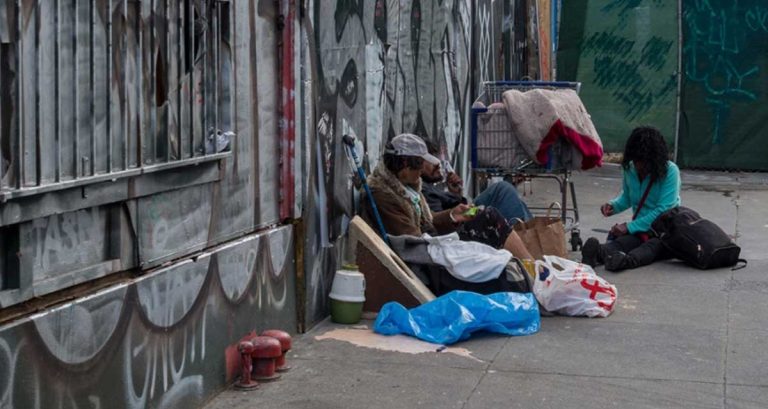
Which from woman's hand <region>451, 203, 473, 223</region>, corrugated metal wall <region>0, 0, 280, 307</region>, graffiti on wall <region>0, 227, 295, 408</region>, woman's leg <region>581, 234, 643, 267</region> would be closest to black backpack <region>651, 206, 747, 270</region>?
woman's leg <region>581, 234, 643, 267</region>

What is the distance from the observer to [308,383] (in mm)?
6016

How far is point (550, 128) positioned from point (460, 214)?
58.4 inches

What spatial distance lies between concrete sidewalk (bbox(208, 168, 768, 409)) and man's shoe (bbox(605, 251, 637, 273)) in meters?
0.46

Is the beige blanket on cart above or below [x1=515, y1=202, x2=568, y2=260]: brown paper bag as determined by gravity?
above

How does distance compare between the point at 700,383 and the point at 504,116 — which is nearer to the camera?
the point at 700,383

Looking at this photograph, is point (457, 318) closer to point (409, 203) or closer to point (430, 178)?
point (409, 203)

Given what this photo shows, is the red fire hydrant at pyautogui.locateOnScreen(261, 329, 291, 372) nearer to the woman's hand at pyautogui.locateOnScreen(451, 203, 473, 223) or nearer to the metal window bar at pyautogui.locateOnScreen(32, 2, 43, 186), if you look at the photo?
the metal window bar at pyautogui.locateOnScreen(32, 2, 43, 186)

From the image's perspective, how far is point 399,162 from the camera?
784cm

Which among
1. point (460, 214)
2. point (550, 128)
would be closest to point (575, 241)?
point (550, 128)

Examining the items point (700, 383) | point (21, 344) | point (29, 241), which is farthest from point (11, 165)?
point (700, 383)

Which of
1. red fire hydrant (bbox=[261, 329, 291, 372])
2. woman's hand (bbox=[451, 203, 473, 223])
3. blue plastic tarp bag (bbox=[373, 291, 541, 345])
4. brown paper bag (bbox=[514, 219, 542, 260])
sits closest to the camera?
red fire hydrant (bbox=[261, 329, 291, 372])

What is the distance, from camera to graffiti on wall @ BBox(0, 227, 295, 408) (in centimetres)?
416

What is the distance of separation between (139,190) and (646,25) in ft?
42.8

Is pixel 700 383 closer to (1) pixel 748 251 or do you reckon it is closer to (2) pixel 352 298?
(2) pixel 352 298
